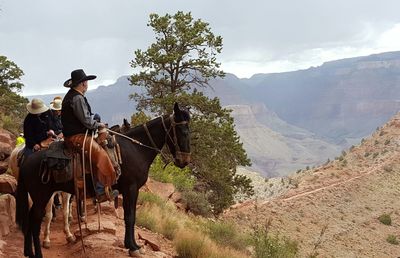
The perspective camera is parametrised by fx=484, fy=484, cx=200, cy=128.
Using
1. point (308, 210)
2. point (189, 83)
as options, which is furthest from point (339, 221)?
point (189, 83)

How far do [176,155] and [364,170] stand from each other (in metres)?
40.2

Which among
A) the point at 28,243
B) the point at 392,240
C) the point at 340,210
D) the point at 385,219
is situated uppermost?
the point at 28,243

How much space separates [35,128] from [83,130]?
5.37 feet

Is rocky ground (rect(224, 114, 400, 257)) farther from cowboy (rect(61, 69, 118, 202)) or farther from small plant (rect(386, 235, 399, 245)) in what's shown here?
cowboy (rect(61, 69, 118, 202))

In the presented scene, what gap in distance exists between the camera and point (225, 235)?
13.2 m

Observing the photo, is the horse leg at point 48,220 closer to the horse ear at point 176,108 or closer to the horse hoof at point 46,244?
the horse hoof at point 46,244

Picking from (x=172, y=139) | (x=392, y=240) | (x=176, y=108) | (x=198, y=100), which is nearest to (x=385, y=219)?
(x=392, y=240)

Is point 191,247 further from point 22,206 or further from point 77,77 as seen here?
point 77,77

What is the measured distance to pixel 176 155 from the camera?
8406 mm

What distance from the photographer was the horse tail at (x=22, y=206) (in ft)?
26.2

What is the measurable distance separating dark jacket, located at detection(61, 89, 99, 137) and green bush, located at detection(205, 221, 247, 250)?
613cm

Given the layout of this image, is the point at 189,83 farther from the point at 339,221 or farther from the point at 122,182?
the point at 122,182

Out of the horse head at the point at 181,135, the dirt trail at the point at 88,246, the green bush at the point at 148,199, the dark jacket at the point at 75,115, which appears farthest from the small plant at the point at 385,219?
the dark jacket at the point at 75,115

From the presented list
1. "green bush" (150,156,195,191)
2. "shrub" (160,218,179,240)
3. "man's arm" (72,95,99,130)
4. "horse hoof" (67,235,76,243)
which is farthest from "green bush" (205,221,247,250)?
"man's arm" (72,95,99,130)
